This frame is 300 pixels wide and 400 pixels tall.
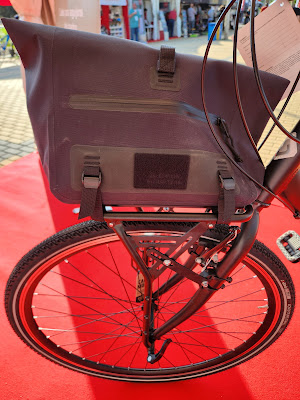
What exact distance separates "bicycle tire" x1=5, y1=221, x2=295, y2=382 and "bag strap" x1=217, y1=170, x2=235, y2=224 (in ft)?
0.60

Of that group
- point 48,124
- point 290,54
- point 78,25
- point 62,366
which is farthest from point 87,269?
point 78,25

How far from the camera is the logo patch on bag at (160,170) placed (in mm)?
780

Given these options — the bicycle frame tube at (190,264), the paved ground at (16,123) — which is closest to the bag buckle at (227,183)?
the bicycle frame tube at (190,264)

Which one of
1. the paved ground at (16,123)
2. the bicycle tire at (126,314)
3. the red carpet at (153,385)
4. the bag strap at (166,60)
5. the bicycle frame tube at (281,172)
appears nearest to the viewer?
the bag strap at (166,60)

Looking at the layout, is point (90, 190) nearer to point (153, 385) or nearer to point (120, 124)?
point (120, 124)

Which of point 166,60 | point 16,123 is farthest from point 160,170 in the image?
point 16,123

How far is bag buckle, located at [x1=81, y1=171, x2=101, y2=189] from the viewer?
753mm

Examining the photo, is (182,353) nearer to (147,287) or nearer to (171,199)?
(147,287)

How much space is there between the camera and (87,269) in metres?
1.91

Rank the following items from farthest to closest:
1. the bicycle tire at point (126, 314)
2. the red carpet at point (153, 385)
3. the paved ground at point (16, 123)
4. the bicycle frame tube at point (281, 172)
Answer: the paved ground at point (16, 123), the red carpet at point (153, 385), the bicycle tire at point (126, 314), the bicycle frame tube at point (281, 172)

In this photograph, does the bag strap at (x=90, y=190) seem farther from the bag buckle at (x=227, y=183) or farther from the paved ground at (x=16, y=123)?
the paved ground at (x=16, y=123)

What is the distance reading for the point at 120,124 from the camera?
78 cm

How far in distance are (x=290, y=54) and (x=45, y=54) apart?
685 mm

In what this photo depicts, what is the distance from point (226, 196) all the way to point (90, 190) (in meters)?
0.31
